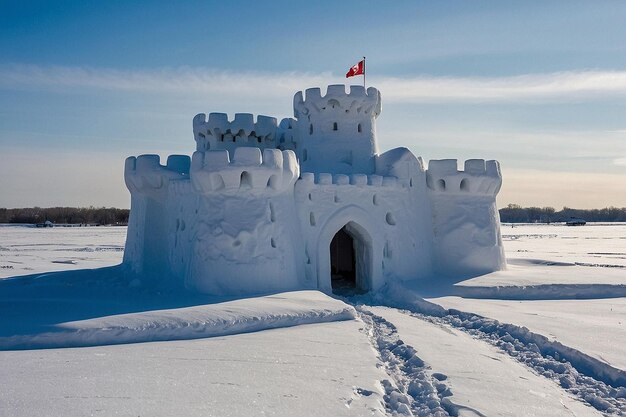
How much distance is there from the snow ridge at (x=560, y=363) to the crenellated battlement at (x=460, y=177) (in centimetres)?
728

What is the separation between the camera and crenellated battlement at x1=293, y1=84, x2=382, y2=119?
20.4 meters

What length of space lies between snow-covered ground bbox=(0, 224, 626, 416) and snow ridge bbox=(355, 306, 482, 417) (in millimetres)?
32

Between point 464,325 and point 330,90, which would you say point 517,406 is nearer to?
point 464,325

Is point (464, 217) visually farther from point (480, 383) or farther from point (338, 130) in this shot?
point (480, 383)

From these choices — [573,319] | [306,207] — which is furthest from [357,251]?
[573,319]

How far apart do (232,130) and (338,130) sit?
411cm

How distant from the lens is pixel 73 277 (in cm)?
1791

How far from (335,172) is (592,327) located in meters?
10.5

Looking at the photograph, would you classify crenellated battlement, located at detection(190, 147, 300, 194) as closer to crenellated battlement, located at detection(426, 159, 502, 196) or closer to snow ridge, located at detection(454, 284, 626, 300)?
crenellated battlement, located at detection(426, 159, 502, 196)

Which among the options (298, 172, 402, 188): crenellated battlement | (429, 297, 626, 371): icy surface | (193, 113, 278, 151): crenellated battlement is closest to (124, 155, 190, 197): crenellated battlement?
(193, 113, 278, 151): crenellated battlement

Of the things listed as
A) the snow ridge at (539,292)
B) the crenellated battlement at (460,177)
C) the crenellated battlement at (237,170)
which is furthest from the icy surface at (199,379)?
the crenellated battlement at (460,177)

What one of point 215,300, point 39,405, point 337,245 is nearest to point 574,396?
point 39,405

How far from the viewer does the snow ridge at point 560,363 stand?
7.96m

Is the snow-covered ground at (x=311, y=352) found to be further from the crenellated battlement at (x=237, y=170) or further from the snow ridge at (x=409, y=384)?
the crenellated battlement at (x=237, y=170)
